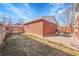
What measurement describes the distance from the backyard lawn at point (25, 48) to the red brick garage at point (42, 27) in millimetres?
73

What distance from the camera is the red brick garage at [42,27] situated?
0.86 metres

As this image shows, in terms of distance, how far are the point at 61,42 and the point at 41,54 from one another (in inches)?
6.9

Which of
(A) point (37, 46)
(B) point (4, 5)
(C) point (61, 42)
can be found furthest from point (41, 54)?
(B) point (4, 5)

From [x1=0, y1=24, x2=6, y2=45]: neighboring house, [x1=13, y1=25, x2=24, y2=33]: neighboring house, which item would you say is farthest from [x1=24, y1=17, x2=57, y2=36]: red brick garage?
[x1=0, y1=24, x2=6, y2=45]: neighboring house

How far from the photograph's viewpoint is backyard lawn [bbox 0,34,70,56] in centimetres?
85

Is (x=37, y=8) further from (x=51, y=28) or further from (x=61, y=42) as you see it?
(x=61, y=42)

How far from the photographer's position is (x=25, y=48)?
33.9 inches

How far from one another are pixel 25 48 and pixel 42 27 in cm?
20

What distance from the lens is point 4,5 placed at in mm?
857

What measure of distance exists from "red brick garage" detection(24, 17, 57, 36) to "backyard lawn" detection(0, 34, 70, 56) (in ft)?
0.24

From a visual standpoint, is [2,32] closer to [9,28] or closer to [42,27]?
Result: [9,28]

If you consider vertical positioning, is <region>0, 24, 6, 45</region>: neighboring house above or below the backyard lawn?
above

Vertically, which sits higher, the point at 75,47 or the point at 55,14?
the point at 55,14

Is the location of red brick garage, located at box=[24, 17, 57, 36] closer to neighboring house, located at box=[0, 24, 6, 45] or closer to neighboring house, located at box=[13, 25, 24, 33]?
neighboring house, located at box=[13, 25, 24, 33]
